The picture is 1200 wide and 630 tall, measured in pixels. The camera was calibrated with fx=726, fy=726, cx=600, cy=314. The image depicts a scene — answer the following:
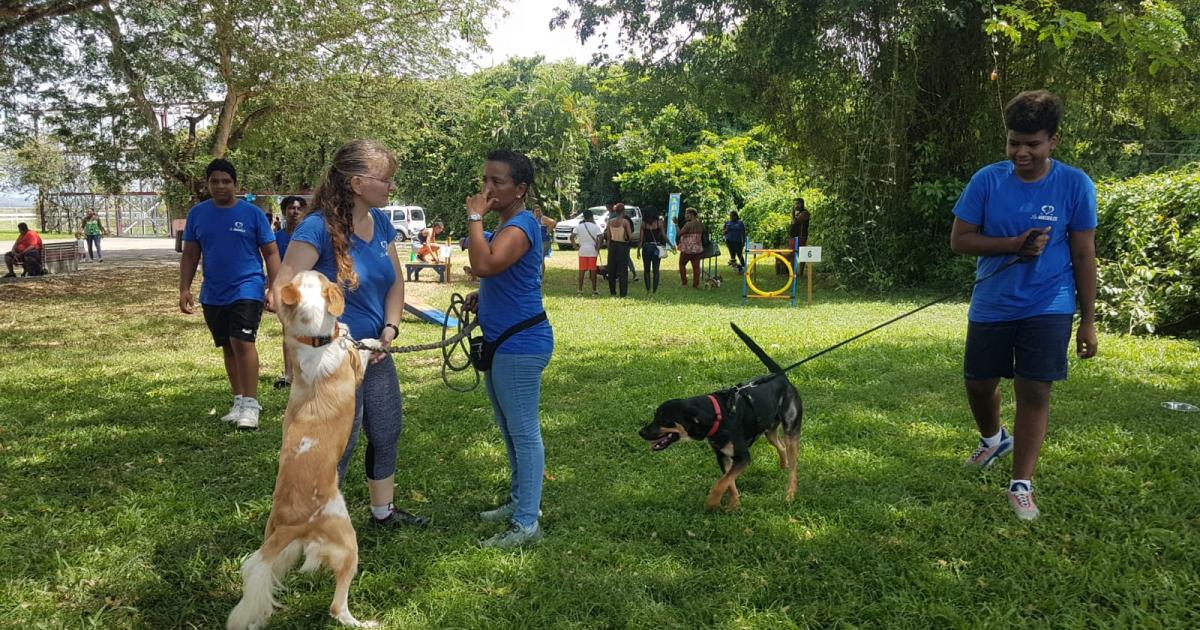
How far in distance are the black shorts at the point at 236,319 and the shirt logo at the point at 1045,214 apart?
476 cm

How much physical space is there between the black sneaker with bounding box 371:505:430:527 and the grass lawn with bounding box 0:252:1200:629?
0.06 meters

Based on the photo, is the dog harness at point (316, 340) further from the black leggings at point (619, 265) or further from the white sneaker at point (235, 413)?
the black leggings at point (619, 265)

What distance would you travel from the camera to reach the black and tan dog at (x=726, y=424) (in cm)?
365

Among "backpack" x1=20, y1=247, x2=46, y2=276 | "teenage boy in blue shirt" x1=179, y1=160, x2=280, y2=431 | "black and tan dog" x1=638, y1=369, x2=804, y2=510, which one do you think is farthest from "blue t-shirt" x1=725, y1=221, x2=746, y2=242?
"backpack" x1=20, y1=247, x2=46, y2=276

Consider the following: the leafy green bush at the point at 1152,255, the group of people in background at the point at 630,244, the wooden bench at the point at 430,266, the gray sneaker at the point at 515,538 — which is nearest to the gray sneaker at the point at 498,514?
the gray sneaker at the point at 515,538

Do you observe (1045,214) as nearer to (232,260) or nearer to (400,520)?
(400,520)

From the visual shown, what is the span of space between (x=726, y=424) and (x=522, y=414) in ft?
3.48

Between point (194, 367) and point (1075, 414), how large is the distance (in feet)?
25.3

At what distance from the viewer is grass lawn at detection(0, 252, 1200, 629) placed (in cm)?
292

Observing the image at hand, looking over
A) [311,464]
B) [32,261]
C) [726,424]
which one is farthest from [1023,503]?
[32,261]

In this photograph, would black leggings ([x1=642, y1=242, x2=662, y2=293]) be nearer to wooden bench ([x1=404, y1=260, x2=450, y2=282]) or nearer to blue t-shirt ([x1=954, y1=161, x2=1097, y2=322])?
wooden bench ([x1=404, y1=260, x2=450, y2=282])

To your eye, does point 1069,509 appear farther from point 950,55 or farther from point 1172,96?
point 1172,96

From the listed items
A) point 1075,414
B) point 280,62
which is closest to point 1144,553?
point 1075,414

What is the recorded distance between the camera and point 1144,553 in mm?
3199
